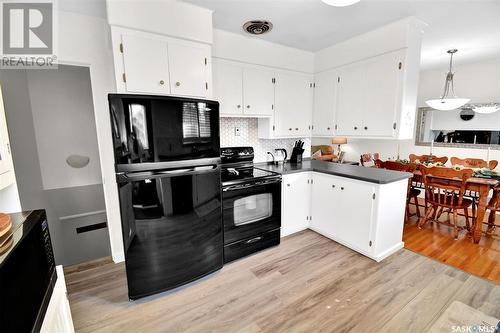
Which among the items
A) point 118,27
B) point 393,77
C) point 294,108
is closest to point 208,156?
point 118,27

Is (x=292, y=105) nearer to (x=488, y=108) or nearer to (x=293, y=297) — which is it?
(x=293, y=297)

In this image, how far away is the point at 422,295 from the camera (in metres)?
1.96

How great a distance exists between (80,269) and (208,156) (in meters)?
1.91

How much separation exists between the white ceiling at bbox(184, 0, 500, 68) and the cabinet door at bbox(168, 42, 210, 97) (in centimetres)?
41

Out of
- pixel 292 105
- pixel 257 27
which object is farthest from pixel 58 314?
pixel 292 105

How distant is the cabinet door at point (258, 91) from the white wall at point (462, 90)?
354 centimetres

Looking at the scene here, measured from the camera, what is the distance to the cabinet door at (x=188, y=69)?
7.00ft

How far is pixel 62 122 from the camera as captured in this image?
9.23ft

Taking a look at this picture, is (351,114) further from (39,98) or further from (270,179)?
(39,98)

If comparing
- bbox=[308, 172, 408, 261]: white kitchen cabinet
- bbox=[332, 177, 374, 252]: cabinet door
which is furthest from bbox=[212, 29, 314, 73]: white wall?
bbox=[332, 177, 374, 252]: cabinet door

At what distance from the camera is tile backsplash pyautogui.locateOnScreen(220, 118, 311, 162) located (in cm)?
298

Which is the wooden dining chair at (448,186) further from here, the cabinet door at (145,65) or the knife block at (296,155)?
the cabinet door at (145,65)

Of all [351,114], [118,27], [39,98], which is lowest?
[351,114]

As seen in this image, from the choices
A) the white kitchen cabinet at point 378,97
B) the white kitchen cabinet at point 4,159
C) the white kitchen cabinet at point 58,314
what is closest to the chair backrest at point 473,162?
the white kitchen cabinet at point 378,97
